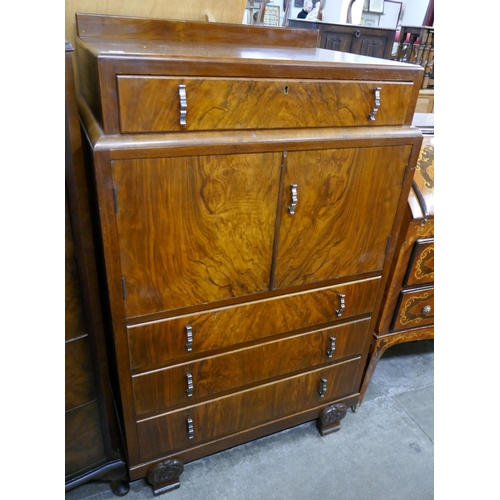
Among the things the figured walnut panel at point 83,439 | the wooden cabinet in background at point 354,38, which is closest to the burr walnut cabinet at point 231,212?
the figured walnut panel at point 83,439

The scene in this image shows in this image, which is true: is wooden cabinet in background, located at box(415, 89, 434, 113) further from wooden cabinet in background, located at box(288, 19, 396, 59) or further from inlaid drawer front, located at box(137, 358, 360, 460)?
inlaid drawer front, located at box(137, 358, 360, 460)

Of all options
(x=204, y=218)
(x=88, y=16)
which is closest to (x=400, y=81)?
(x=204, y=218)

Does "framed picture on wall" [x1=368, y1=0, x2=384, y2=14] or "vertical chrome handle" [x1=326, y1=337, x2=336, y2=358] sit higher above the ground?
"framed picture on wall" [x1=368, y1=0, x2=384, y2=14]

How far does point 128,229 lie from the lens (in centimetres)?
90

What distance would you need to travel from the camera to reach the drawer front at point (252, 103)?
807 millimetres

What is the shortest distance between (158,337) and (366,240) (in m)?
0.65

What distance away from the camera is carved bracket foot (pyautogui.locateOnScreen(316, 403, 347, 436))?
1.50 meters

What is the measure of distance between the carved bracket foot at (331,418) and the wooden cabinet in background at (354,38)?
1.99m

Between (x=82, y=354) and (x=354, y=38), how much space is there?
238 cm

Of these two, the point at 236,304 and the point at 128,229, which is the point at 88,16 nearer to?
the point at 128,229

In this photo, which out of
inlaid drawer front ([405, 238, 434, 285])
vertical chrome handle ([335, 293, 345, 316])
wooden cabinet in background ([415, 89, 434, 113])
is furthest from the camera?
wooden cabinet in background ([415, 89, 434, 113])

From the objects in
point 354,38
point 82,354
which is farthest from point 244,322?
point 354,38

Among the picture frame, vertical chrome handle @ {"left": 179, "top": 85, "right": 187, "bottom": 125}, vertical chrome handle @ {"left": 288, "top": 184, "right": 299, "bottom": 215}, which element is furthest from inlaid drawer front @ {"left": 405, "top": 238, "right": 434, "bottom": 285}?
the picture frame

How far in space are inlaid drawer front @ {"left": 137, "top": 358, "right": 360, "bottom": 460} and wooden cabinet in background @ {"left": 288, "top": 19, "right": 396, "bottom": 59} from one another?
192 centimetres
